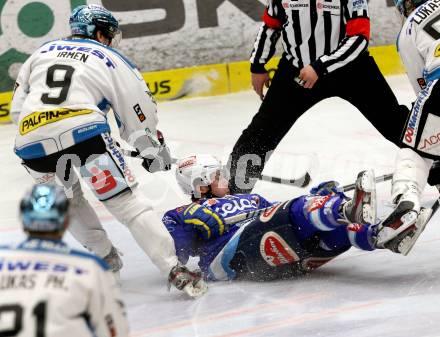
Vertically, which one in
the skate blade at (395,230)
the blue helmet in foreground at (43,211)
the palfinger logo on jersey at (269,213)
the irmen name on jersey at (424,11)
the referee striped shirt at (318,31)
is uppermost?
the blue helmet in foreground at (43,211)

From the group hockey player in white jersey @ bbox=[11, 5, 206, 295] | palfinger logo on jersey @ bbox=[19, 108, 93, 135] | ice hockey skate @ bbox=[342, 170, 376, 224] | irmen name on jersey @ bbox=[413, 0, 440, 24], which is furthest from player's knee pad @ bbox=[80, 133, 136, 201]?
irmen name on jersey @ bbox=[413, 0, 440, 24]

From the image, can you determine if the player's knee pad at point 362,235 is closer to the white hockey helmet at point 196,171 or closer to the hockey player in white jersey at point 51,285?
the white hockey helmet at point 196,171

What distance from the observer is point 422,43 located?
11.6 feet

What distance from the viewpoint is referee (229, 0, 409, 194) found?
427 cm

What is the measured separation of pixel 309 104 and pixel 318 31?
0.33 m

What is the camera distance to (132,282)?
3.81 m

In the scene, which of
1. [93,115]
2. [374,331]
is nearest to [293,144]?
[93,115]

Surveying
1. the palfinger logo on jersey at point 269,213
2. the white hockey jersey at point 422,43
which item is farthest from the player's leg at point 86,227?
the white hockey jersey at point 422,43

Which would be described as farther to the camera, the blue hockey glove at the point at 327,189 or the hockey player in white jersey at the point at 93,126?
the blue hockey glove at the point at 327,189

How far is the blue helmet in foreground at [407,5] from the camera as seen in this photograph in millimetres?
3688

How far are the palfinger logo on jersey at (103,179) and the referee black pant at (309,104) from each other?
970 millimetres

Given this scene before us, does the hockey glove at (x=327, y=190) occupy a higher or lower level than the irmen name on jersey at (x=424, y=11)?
lower

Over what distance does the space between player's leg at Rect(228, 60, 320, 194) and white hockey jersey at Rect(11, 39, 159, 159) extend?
0.76 m

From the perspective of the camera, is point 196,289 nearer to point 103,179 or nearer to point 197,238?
point 197,238
